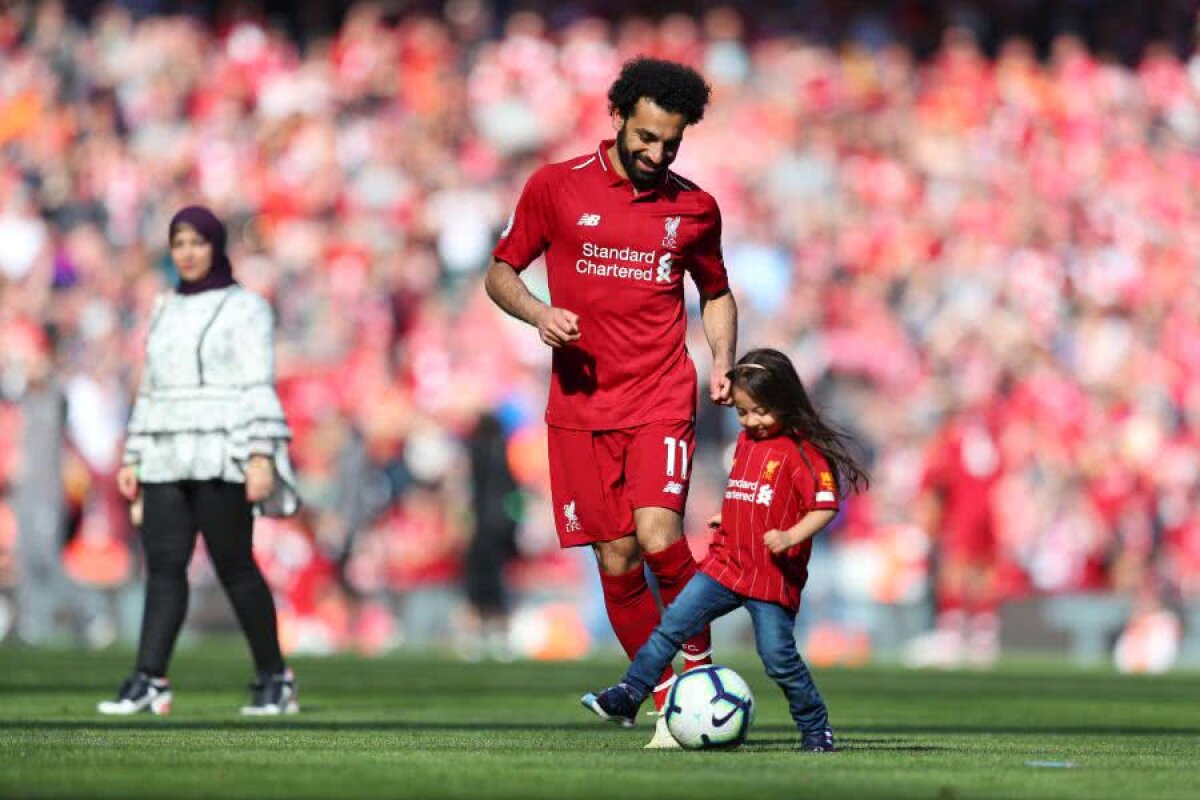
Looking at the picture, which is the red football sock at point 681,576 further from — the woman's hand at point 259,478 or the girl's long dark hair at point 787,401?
the woman's hand at point 259,478

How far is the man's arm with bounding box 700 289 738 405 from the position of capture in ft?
28.8

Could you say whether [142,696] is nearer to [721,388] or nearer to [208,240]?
[208,240]

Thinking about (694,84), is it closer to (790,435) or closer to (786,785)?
(790,435)

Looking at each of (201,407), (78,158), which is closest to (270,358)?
(201,407)

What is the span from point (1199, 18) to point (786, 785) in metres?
25.6

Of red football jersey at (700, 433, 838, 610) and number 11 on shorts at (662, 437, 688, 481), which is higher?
number 11 on shorts at (662, 437, 688, 481)

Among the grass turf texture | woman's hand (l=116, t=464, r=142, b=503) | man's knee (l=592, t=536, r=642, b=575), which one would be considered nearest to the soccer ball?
the grass turf texture

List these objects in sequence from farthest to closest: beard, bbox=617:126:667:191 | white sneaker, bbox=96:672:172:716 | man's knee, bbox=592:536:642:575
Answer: white sneaker, bbox=96:672:172:716, man's knee, bbox=592:536:642:575, beard, bbox=617:126:667:191

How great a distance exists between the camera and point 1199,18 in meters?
30.6

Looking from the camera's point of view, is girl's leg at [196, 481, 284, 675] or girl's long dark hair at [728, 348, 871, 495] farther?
girl's leg at [196, 481, 284, 675]

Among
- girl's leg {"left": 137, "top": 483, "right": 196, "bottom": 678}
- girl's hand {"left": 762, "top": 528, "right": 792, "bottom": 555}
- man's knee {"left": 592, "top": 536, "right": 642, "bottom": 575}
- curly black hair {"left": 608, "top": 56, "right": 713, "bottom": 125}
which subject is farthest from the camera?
girl's leg {"left": 137, "top": 483, "right": 196, "bottom": 678}

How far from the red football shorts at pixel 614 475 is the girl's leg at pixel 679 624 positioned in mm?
427

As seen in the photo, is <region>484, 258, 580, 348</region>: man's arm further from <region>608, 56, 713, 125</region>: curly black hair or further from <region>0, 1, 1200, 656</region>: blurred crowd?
<region>0, 1, 1200, 656</region>: blurred crowd

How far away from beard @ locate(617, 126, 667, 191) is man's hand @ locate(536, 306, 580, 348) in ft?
2.25
